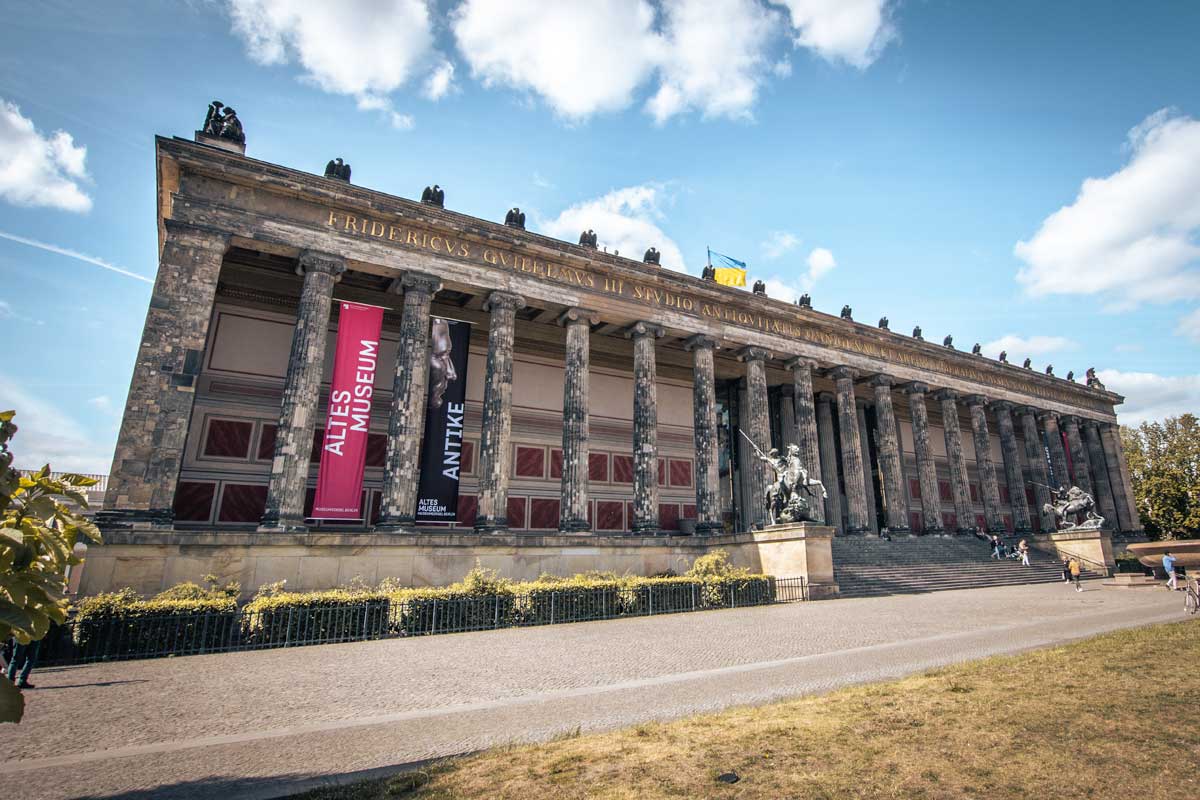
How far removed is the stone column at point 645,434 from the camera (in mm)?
23859

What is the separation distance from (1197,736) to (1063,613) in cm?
1308

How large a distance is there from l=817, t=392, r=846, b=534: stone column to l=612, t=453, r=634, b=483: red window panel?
11.0 m

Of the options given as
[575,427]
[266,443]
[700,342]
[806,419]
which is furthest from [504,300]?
[806,419]

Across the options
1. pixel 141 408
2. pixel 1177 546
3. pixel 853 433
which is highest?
pixel 853 433

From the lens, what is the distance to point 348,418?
1939 centimetres

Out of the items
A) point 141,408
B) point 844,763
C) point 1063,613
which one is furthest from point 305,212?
point 1063,613

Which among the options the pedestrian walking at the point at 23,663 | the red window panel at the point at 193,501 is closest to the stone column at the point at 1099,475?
the red window panel at the point at 193,501

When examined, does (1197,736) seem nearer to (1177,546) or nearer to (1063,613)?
(1063,613)

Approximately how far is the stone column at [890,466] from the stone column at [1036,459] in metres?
12.7

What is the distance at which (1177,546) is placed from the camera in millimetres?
30703

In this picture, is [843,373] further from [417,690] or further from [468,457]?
[417,690]

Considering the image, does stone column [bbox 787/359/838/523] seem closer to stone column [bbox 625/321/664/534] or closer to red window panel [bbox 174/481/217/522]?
stone column [bbox 625/321/664/534]

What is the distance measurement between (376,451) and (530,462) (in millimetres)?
6554

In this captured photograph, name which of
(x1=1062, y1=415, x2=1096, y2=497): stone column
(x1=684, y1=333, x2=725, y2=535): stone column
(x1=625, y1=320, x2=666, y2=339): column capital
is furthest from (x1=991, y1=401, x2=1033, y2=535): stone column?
(x1=625, y1=320, x2=666, y2=339): column capital
